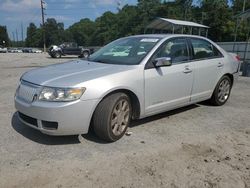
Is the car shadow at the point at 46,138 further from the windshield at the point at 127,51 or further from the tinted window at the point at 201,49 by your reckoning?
the tinted window at the point at 201,49

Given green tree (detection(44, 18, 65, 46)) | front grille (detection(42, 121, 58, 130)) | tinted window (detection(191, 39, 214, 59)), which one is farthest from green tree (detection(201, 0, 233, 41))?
green tree (detection(44, 18, 65, 46))

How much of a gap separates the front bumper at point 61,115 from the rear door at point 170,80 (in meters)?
1.11

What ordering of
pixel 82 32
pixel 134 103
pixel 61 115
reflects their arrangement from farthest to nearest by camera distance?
pixel 82 32 → pixel 134 103 → pixel 61 115

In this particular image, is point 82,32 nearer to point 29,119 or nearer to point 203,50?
point 203,50

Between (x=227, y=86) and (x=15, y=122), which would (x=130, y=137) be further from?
(x=227, y=86)

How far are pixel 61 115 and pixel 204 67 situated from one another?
3132 mm

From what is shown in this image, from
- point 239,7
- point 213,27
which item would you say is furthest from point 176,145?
point 239,7

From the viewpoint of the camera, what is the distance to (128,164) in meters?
3.35

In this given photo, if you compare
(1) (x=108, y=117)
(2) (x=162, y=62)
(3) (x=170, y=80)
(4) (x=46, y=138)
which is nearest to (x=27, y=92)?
(4) (x=46, y=138)

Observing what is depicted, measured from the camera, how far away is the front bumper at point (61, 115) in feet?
Result: 11.5

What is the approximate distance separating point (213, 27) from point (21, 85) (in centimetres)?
4902

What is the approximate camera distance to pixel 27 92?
3.81m

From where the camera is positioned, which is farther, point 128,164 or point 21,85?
point 21,85

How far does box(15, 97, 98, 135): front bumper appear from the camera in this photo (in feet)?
11.5
